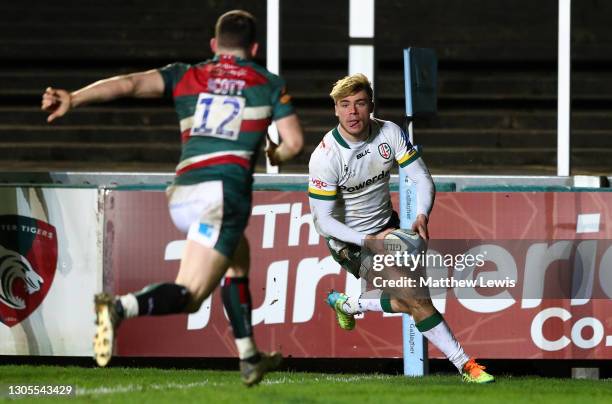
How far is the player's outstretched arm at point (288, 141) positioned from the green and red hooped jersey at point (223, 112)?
6 centimetres

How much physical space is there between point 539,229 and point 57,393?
416cm

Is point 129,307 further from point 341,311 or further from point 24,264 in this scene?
point 24,264

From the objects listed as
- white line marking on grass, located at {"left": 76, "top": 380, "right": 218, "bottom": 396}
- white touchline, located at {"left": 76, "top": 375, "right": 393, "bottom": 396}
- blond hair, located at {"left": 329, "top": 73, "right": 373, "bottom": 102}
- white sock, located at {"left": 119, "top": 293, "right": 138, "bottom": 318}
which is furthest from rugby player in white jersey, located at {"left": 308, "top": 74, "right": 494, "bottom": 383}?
white sock, located at {"left": 119, "top": 293, "right": 138, "bottom": 318}

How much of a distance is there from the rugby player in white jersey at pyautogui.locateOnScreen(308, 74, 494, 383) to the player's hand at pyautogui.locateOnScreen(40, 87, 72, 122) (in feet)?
8.24

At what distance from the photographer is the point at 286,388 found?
9203 mm

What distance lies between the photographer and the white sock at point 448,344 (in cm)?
986

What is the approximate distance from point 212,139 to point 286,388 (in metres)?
2.06

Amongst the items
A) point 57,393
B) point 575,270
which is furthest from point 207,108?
point 575,270

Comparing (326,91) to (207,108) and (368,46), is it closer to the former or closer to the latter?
(368,46)

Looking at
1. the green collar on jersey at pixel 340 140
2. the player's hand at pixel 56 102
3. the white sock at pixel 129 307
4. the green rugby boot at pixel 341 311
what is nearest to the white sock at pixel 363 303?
the green rugby boot at pixel 341 311

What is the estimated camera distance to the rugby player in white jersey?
9.80 meters

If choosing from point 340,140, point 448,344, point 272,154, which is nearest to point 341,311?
point 448,344

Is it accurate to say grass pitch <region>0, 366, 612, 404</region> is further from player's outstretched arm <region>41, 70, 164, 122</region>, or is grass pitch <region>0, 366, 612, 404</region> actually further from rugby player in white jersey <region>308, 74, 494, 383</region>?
player's outstretched arm <region>41, 70, 164, 122</region>

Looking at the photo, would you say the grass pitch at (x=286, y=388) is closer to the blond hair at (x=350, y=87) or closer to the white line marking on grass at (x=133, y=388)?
the white line marking on grass at (x=133, y=388)
